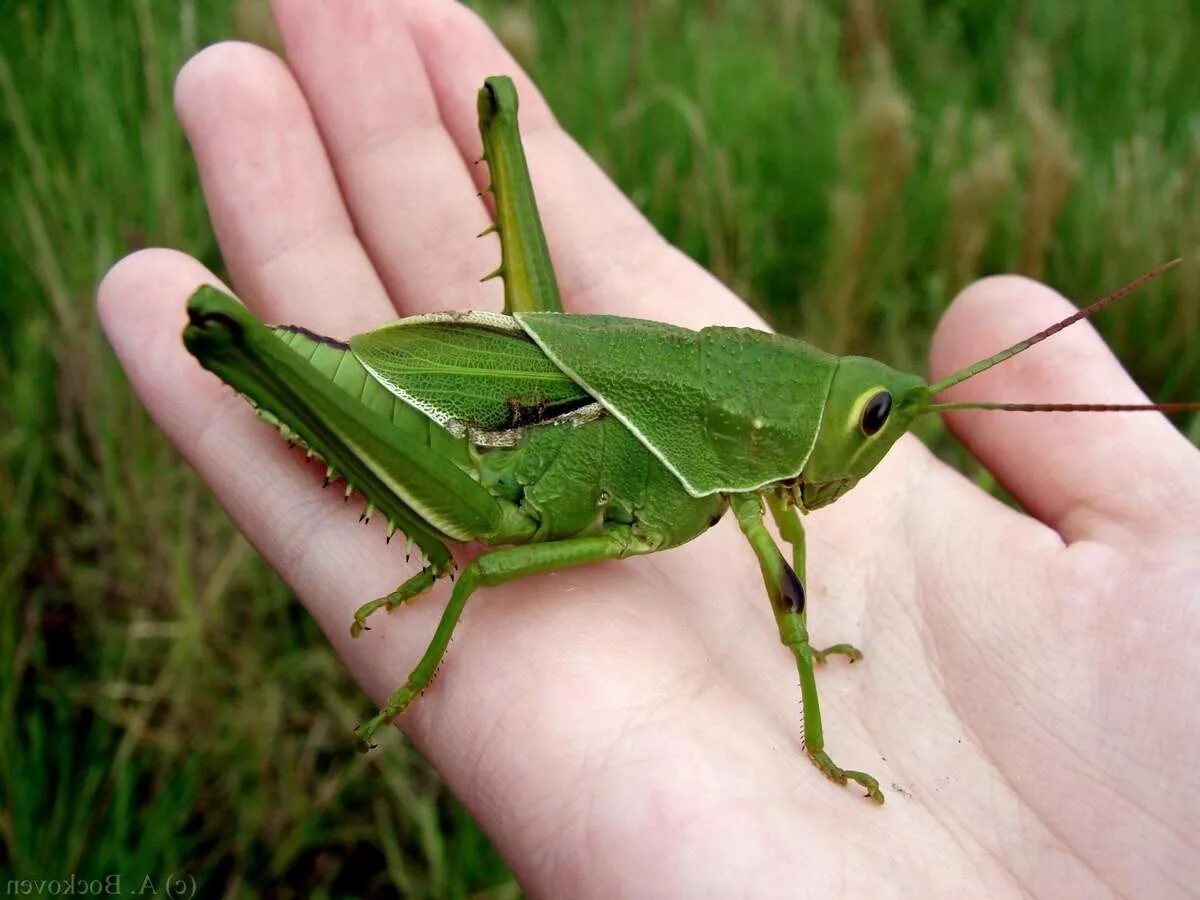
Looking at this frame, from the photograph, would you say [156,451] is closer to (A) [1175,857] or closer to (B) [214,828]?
(B) [214,828]

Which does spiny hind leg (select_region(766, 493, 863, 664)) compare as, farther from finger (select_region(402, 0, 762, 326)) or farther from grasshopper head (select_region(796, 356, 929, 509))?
finger (select_region(402, 0, 762, 326))

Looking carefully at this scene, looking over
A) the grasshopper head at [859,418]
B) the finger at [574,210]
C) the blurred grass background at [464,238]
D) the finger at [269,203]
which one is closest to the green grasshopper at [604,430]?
the grasshopper head at [859,418]

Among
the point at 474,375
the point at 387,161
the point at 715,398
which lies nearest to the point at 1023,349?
the point at 715,398

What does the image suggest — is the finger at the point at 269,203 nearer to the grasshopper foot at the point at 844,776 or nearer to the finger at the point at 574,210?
the finger at the point at 574,210

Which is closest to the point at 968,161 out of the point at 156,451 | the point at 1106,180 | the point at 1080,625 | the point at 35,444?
the point at 1106,180

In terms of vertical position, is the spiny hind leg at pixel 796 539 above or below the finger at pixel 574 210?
below

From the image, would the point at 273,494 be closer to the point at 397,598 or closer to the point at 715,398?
the point at 397,598

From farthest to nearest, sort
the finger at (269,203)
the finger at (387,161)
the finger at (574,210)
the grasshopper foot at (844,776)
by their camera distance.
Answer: the finger at (574,210), the finger at (387,161), the finger at (269,203), the grasshopper foot at (844,776)
